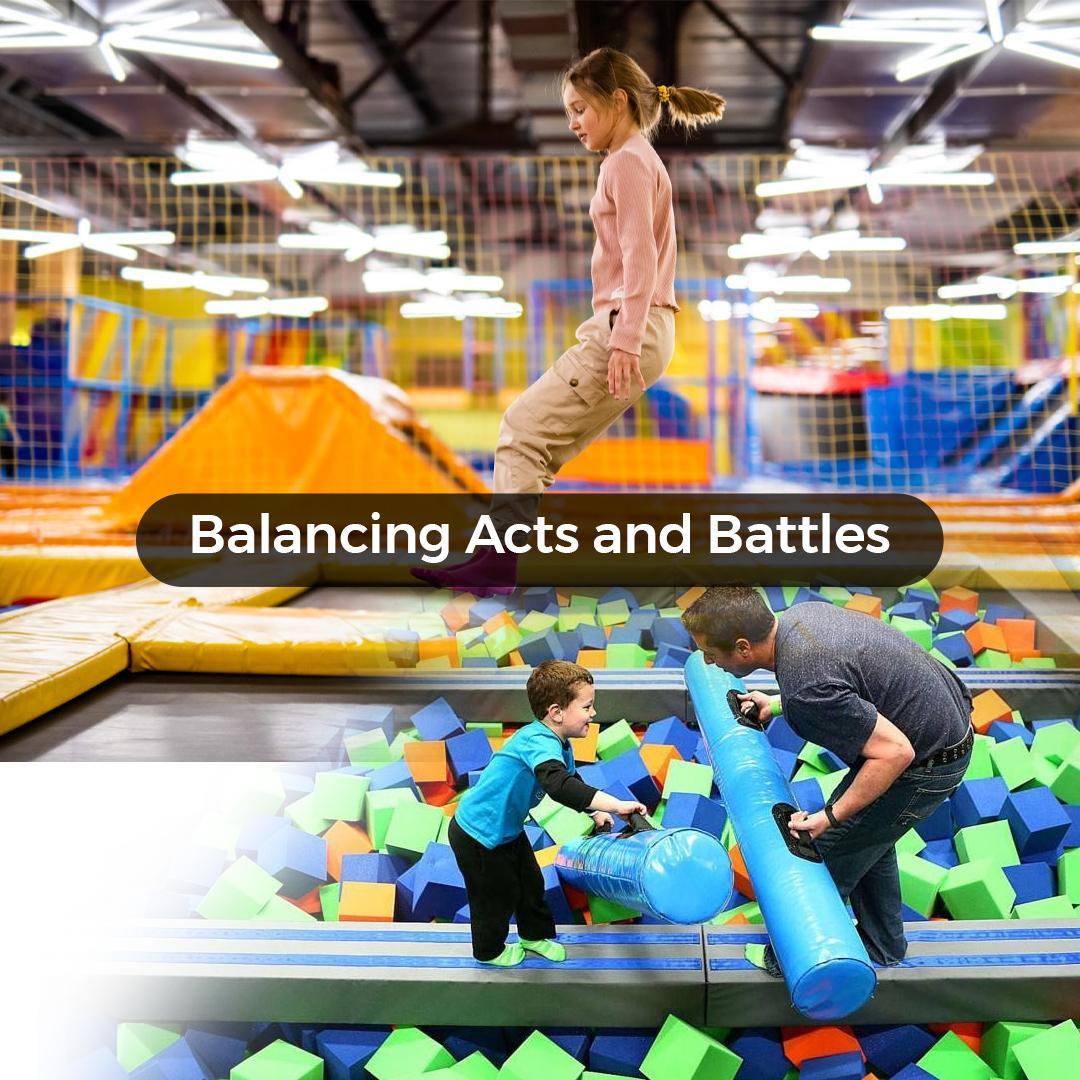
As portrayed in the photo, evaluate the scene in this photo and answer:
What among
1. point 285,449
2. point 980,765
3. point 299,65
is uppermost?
point 299,65

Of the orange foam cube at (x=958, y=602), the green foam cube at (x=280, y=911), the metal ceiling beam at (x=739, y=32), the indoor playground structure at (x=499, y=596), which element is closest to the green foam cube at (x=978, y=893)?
the indoor playground structure at (x=499, y=596)

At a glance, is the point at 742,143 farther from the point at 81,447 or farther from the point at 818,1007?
the point at 818,1007

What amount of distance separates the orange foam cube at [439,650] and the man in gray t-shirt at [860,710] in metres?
1.81

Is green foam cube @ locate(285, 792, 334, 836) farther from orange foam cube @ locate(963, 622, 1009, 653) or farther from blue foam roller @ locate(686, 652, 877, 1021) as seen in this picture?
orange foam cube @ locate(963, 622, 1009, 653)

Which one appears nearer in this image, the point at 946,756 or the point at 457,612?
the point at 946,756

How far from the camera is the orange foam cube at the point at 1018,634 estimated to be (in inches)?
147

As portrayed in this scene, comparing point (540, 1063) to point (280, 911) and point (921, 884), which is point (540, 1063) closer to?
point (280, 911)

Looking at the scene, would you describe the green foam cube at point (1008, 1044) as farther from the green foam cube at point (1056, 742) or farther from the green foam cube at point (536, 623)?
the green foam cube at point (536, 623)

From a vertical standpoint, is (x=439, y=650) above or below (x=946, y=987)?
above

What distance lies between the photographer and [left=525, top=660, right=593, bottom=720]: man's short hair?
192 cm

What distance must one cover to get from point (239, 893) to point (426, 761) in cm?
66

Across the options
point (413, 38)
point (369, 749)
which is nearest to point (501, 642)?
point (369, 749)

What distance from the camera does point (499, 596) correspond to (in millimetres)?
4184

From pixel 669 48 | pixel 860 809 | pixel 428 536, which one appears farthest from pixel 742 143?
pixel 860 809
